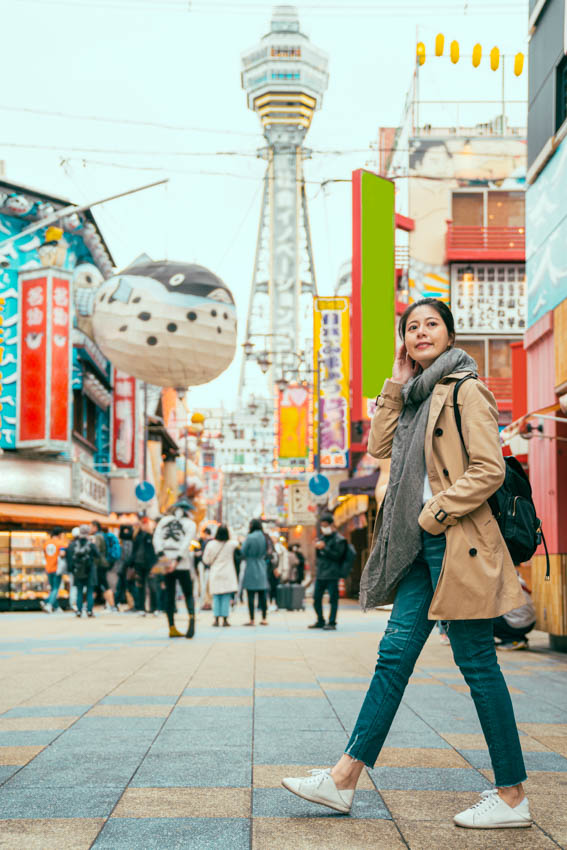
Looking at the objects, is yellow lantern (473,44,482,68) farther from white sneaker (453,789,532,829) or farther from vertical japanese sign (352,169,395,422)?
white sneaker (453,789,532,829)

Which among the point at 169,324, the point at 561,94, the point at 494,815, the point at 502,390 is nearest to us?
the point at 494,815

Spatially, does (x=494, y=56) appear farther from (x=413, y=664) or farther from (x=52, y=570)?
(x=52, y=570)

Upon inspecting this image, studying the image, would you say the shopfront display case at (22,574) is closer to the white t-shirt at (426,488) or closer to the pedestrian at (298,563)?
the pedestrian at (298,563)

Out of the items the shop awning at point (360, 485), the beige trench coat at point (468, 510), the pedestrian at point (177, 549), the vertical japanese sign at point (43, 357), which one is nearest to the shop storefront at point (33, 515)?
the vertical japanese sign at point (43, 357)

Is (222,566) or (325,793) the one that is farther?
(222,566)

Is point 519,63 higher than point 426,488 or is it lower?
higher

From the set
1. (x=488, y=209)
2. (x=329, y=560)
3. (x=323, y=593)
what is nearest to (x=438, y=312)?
(x=329, y=560)

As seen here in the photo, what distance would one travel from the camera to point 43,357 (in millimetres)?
27750

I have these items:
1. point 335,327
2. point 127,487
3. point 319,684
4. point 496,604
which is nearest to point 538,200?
point 319,684

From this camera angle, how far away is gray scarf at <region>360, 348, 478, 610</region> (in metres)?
4.32

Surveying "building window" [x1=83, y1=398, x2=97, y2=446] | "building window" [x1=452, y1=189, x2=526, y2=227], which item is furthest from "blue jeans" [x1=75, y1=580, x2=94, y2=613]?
"building window" [x1=452, y1=189, x2=526, y2=227]

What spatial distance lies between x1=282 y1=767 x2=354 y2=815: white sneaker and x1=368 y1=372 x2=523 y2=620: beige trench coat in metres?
0.74

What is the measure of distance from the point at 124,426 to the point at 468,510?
3302cm

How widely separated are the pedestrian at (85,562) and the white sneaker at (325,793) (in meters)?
17.5
